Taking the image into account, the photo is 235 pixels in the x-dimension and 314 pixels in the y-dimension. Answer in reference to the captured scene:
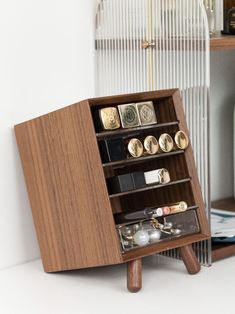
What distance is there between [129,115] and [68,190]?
0.54 feet

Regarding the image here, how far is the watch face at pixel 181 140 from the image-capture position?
130 centimetres

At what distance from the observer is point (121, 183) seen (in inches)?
48.3

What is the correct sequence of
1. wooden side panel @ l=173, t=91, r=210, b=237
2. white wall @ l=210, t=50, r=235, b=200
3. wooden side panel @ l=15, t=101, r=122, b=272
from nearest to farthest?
wooden side panel @ l=15, t=101, r=122, b=272, wooden side panel @ l=173, t=91, r=210, b=237, white wall @ l=210, t=50, r=235, b=200

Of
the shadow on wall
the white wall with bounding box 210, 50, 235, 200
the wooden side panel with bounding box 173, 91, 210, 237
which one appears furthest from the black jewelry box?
the white wall with bounding box 210, 50, 235, 200

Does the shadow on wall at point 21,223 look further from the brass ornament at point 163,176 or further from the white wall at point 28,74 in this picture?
the brass ornament at point 163,176

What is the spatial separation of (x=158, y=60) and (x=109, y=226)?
1.19 feet

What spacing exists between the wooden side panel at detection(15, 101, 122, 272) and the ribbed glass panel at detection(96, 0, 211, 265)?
8.6 inches

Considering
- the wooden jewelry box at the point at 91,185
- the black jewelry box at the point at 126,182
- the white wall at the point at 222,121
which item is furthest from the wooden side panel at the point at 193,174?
the white wall at the point at 222,121

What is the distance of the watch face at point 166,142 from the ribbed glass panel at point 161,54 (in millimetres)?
72

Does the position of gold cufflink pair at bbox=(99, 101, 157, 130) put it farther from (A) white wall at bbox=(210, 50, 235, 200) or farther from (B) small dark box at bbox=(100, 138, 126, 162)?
(A) white wall at bbox=(210, 50, 235, 200)

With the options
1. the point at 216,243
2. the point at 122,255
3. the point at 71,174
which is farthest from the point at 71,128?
the point at 216,243

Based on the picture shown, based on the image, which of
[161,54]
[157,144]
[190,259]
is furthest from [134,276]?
[161,54]

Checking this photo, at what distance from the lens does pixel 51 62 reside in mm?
1431

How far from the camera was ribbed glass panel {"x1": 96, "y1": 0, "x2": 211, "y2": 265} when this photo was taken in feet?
4.32
